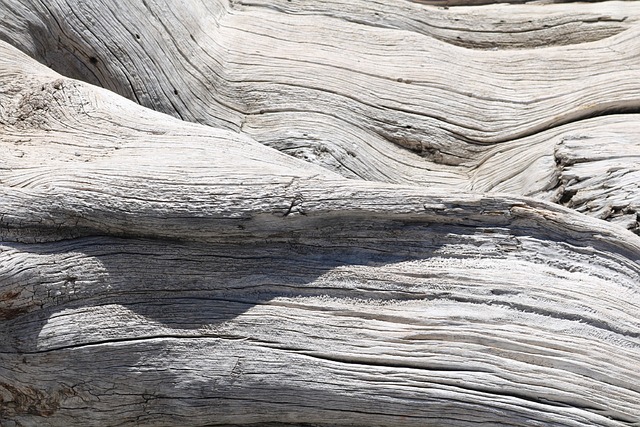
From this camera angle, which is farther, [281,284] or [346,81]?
[346,81]

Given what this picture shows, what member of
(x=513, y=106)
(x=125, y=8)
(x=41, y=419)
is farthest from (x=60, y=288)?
(x=513, y=106)

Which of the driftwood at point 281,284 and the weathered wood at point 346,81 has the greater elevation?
the weathered wood at point 346,81

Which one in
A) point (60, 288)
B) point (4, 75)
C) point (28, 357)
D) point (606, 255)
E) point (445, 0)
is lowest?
→ point (28, 357)

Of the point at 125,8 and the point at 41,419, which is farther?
the point at 125,8

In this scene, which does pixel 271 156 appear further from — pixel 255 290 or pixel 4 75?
pixel 4 75

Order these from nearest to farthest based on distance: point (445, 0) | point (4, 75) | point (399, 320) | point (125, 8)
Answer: point (399, 320)
point (4, 75)
point (125, 8)
point (445, 0)

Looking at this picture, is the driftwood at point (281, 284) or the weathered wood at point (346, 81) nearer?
the driftwood at point (281, 284)

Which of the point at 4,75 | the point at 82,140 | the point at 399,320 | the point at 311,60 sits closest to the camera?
the point at 399,320

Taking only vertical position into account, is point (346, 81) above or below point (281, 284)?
above

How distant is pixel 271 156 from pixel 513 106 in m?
1.41

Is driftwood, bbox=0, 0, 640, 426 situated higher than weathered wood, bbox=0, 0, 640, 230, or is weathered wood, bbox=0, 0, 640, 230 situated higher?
weathered wood, bbox=0, 0, 640, 230

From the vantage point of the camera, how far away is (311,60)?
3.87 metres

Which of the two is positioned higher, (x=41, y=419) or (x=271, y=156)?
(x=271, y=156)

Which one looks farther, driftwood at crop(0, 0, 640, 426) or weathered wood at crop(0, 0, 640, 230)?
weathered wood at crop(0, 0, 640, 230)
